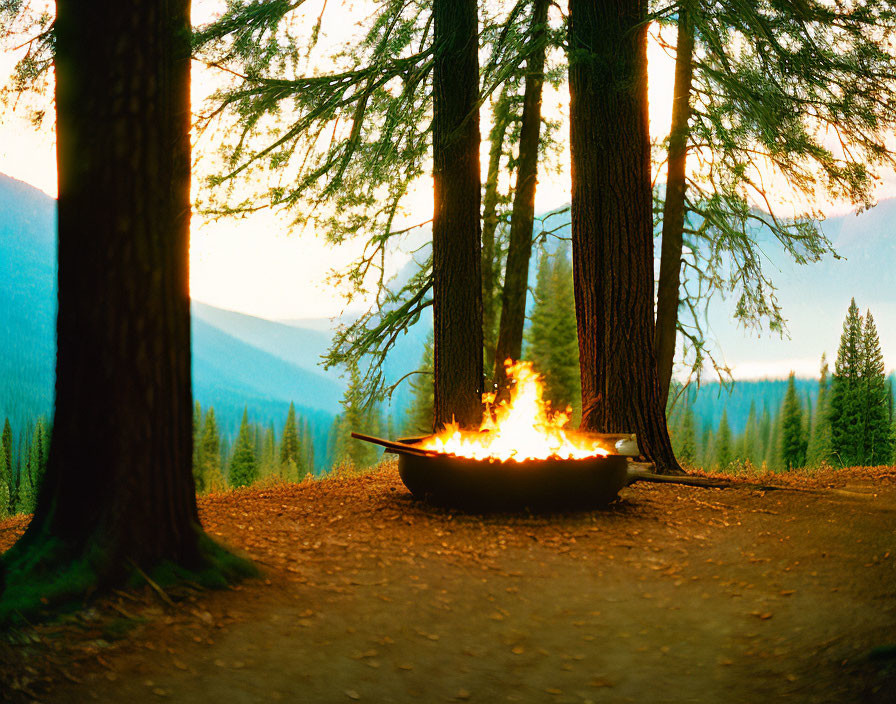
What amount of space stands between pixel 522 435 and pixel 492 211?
5.95 metres

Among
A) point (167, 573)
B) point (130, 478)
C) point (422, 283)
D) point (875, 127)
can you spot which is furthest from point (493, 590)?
point (422, 283)

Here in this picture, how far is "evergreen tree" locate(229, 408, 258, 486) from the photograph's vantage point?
40.6 metres

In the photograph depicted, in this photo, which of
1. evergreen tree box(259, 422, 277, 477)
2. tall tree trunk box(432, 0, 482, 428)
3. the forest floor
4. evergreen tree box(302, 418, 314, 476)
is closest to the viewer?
the forest floor

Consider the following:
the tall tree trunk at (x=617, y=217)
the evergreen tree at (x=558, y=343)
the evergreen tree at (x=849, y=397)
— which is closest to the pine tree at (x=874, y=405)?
the evergreen tree at (x=849, y=397)

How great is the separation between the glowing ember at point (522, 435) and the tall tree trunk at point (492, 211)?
434 centimetres

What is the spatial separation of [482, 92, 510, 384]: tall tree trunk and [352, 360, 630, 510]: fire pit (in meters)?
4.65

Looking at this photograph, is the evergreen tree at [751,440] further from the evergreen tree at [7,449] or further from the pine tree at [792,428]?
the evergreen tree at [7,449]

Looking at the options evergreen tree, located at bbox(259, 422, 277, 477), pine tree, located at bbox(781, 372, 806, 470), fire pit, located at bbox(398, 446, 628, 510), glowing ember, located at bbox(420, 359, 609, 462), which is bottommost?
evergreen tree, located at bbox(259, 422, 277, 477)

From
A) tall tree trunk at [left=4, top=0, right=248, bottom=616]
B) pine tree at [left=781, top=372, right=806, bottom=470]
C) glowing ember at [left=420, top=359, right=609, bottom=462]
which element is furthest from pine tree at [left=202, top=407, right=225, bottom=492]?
tall tree trunk at [left=4, top=0, right=248, bottom=616]

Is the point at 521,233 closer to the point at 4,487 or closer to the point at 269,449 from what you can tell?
the point at 4,487

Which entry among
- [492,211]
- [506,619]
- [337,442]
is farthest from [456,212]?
[337,442]

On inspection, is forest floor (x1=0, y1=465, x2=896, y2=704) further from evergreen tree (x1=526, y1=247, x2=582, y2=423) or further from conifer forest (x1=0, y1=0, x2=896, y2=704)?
evergreen tree (x1=526, y1=247, x2=582, y2=423)

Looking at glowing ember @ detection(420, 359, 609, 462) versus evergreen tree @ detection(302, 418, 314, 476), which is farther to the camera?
evergreen tree @ detection(302, 418, 314, 476)

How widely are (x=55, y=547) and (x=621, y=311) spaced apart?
18.0 ft
